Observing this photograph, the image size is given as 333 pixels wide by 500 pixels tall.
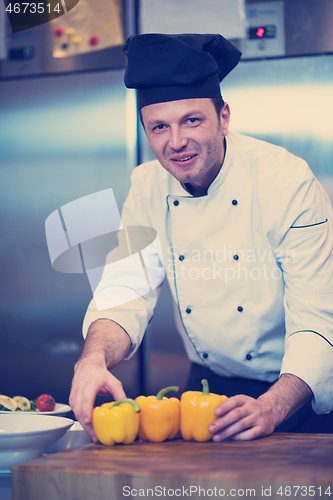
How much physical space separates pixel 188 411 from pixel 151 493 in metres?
0.26

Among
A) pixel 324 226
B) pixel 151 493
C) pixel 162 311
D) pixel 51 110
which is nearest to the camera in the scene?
pixel 151 493

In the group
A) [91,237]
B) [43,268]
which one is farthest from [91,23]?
[43,268]

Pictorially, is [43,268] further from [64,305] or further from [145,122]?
[145,122]

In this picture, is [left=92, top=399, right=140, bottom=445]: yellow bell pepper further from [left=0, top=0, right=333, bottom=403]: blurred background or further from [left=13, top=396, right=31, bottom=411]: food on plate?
[left=0, top=0, right=333, bottom=403]: blurred background

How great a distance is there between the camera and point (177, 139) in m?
1.09

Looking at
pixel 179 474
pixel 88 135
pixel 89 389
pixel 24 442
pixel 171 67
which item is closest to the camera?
pixel 179 474

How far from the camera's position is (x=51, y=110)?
1915mm

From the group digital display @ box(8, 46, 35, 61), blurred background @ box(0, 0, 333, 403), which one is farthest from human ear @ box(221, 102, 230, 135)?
digital display @ box(8, 46, 35, 61)

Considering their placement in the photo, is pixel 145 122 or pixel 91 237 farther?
pixel 91 237

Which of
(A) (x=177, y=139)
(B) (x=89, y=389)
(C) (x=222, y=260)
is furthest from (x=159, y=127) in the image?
(B) (x=89, y=389)

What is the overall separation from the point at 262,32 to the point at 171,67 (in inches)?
29.1

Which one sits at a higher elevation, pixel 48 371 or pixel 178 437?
pixel 178 437

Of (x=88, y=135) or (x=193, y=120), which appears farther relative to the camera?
(x=88, y=135)

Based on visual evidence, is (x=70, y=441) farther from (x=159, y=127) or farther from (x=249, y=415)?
(x=159, y=127)
